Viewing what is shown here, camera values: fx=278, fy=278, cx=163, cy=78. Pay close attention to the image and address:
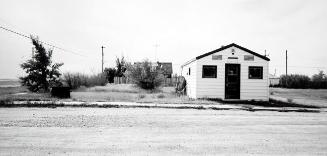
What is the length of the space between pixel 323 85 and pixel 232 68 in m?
43.1

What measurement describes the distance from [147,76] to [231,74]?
12894mm

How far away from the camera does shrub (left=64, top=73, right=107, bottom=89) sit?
31.4 meters

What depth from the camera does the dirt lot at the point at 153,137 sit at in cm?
596

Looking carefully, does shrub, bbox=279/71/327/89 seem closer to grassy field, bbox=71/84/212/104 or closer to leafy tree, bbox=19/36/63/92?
grassy field, bbox=71/84/212/104

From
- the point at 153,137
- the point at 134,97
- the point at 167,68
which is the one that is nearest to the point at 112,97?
the point at 134,97

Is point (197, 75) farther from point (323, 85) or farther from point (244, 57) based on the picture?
point (323, 85)

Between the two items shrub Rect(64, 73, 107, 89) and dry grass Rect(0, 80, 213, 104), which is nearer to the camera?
dry grass Rect(0, 80, 213, 104)

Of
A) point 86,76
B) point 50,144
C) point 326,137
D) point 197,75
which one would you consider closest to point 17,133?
point 50,144

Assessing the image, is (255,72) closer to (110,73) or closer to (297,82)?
(297,82)

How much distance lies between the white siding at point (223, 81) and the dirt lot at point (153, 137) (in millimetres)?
9462

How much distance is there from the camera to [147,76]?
102 feet

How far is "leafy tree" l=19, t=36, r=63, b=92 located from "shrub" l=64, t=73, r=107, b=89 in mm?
5397

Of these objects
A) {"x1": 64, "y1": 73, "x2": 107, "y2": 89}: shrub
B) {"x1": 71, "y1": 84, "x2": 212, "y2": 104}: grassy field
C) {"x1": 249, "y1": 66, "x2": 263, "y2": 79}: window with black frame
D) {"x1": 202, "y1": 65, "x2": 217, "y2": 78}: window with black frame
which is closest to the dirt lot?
{"x1": 71, "y1": 84, "x2": 212, "y2": 104}: grassy field

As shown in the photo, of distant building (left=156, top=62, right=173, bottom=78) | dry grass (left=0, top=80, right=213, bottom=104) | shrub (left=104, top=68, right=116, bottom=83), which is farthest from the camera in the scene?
shrub (left=104, top=68, right=116, bottom=83)
